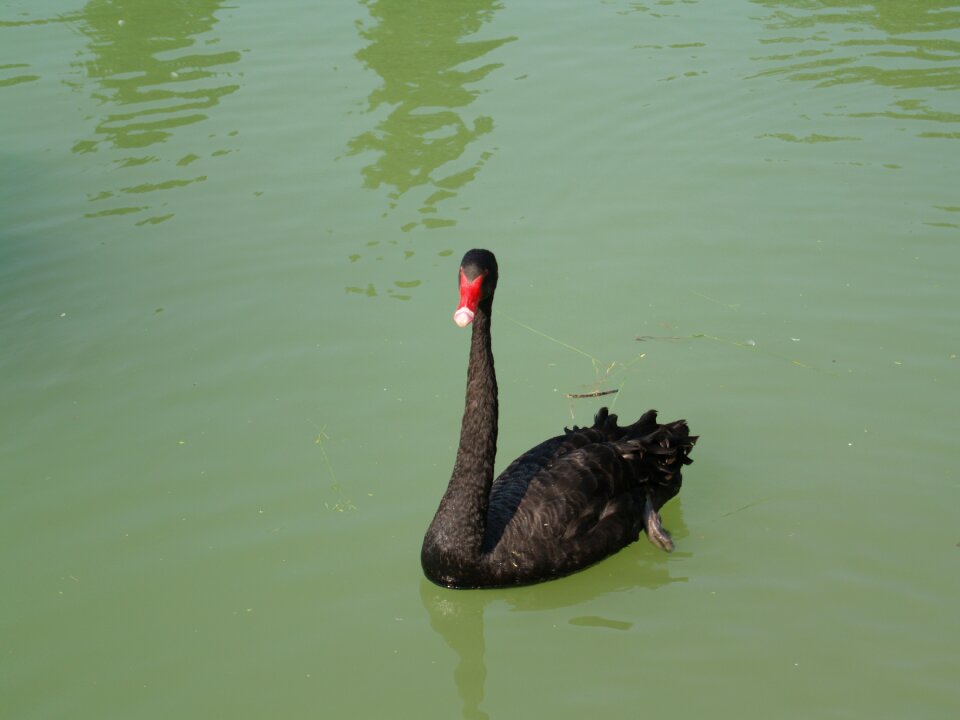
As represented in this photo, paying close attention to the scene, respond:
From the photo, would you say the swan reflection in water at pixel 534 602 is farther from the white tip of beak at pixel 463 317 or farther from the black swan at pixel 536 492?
the white tip of beak at pixel 463 317

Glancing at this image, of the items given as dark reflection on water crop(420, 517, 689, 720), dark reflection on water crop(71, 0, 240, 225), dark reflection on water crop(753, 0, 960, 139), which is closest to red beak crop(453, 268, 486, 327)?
dark reflection on water crop(420, 517, 689, 720)

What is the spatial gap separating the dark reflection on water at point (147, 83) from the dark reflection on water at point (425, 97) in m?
1.22

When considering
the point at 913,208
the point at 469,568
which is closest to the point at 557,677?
the point at 469,568

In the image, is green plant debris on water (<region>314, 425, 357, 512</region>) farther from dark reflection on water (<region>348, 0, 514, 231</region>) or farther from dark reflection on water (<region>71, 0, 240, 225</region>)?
dark reflection on water (<region>71, 0, 240, 225</region>)

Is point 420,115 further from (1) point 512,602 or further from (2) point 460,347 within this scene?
(1) point 512,602

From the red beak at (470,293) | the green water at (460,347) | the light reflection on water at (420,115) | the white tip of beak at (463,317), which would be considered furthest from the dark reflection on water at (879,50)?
the white tip of beak at (463,317)

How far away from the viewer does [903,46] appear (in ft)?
32.2

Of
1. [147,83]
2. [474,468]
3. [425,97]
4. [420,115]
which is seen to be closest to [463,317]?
[474,468]

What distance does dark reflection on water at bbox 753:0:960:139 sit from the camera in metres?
8.79

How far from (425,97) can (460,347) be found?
11.7ft

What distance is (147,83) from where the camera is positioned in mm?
9695

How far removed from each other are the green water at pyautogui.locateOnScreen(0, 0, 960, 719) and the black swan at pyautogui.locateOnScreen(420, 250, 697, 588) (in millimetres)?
151

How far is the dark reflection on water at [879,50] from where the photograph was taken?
8789 mm

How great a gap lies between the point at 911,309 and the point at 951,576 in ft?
7.10
